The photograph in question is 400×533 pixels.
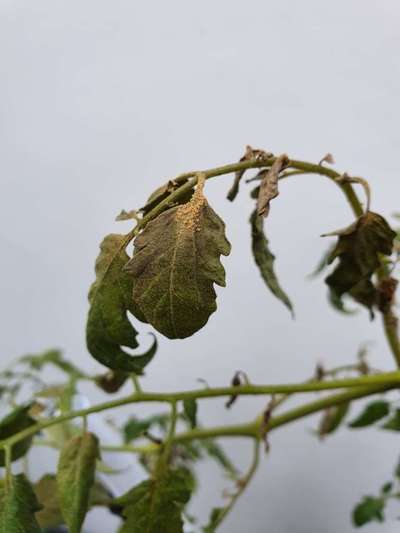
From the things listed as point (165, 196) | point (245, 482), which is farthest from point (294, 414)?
point (165, 196)

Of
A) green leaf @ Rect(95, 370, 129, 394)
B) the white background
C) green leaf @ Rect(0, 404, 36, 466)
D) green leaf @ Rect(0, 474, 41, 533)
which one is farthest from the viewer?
the white background

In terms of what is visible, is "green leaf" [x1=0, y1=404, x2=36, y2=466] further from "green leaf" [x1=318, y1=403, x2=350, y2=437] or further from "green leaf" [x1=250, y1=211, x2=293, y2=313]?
"green leaf" [x1=318, y1=403, x2=350, y2=437]

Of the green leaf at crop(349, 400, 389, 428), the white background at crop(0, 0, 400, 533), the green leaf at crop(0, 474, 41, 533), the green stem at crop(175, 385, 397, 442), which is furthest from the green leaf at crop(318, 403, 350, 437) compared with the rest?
the green leaf at crop(0, 474, 41, 533)

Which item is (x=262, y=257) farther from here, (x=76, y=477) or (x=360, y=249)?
(x=76, y=477)

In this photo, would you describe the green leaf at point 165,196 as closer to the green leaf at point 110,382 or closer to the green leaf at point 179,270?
the green leaf at point 179,270

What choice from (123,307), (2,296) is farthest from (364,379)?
(2,296)

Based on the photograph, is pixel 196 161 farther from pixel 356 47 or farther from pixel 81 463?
pixel 81 463

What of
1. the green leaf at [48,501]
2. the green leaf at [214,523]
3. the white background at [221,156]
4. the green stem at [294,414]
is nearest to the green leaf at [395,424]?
the green stem at [294,414]
